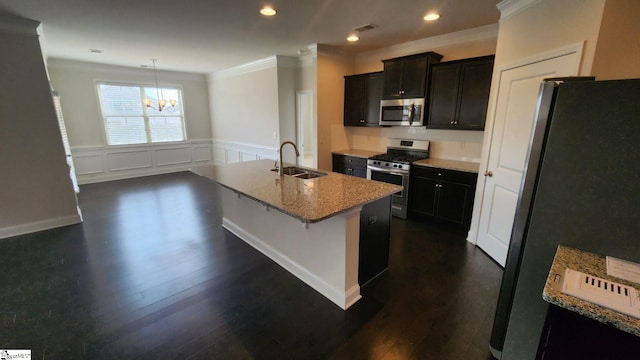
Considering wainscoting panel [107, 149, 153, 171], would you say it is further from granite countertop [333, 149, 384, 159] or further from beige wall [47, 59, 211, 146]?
granite countertop [333, 149, 384, 159]

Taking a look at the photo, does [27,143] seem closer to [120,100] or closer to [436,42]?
[120,100]

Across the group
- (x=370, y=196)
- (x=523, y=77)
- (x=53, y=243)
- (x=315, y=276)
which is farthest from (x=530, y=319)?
(x=53, y=243)

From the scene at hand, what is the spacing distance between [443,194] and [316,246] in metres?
2.25

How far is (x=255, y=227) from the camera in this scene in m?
3.17

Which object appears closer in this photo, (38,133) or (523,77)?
(523,77)

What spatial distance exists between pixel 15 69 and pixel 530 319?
18.9ft

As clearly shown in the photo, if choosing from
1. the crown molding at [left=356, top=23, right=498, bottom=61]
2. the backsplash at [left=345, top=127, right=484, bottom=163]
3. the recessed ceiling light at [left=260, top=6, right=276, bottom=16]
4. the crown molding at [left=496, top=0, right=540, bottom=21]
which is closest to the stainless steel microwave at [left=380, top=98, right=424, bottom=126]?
the backsplash at [left=345, top=127, right=484, bottom=163]

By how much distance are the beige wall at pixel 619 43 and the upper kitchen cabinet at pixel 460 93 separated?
4.51 ft

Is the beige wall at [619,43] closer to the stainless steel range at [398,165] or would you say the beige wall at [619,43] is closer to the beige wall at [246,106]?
the stainless steel range at [398,165]

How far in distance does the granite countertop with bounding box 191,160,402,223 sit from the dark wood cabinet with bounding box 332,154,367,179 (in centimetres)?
180

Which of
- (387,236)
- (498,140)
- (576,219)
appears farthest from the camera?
(498,140)

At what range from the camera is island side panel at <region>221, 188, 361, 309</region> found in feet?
6.95

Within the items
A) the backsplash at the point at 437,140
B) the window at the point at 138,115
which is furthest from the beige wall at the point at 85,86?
the backsplash at the point at 437,140

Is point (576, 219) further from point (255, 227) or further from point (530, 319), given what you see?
point (255, 227)
